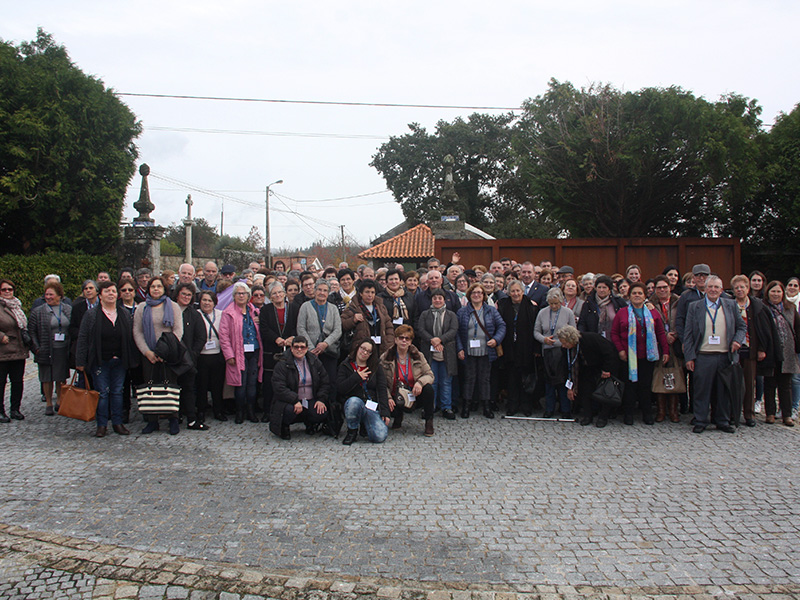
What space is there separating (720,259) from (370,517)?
40.0 feet

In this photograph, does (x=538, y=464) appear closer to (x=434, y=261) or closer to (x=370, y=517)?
(x=370, y=517)

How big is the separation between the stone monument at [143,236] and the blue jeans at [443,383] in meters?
14.1

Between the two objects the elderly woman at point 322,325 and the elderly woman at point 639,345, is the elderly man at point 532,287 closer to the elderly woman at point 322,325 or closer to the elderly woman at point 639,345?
the elderly woman at point 639,345

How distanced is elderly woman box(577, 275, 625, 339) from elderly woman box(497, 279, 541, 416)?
691mm

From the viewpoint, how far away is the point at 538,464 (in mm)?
6277

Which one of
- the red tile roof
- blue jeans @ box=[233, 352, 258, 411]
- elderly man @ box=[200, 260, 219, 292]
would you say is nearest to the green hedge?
elderly man @ box=[200, 260, 219, 292]

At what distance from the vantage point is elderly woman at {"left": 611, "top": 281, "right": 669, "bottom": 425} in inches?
312

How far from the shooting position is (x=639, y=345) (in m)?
7.95

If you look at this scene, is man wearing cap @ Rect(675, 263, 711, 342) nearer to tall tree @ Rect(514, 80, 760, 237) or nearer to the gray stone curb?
the gray stone curb

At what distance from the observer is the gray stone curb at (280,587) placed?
12.4 ft

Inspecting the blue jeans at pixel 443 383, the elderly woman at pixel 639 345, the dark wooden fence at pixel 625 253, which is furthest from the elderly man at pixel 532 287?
the dark wooden fence at pixel 625 253

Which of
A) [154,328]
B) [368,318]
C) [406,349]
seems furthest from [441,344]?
[154,328]

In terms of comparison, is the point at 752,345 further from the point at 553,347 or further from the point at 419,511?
the point at 419,511

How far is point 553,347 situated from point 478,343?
40.6 inches
